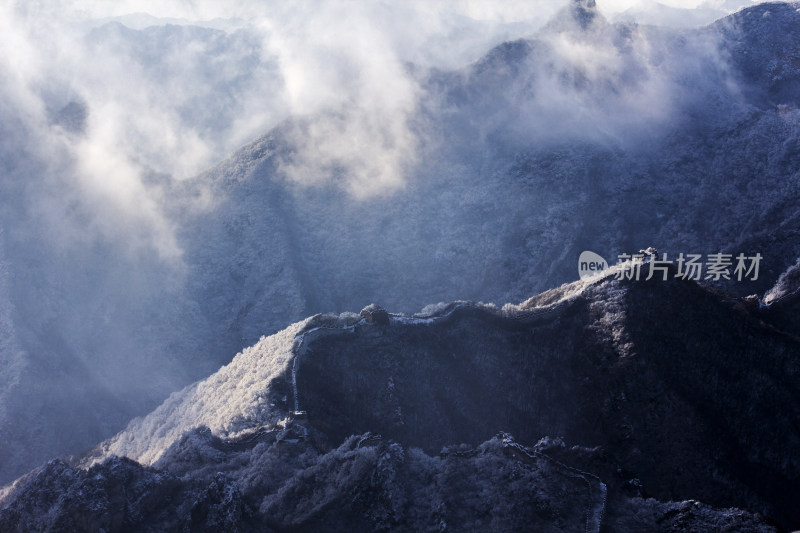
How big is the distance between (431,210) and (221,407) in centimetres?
3762

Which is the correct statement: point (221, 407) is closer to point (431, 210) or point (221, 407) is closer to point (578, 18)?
point (431, 210)

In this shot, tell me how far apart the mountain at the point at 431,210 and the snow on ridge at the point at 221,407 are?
1015 centimetres

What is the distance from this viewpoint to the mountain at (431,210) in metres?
62.7

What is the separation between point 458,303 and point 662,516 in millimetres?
19597

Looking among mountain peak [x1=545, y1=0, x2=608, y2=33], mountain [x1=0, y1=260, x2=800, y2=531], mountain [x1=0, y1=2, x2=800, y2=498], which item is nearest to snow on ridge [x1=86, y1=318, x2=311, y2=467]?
mountain [x1=0, y1=260, x2=800, y2=531]

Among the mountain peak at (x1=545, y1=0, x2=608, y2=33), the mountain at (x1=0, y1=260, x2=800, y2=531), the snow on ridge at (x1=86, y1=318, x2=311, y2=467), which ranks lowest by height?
the mountain at (x1=0, y1=260, x2=800, y2=531)

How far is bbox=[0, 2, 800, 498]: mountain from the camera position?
2468 inches

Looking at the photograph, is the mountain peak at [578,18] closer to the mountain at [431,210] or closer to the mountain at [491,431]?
the mountain at [431,210]

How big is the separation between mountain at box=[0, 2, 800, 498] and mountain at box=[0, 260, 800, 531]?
18640 mm

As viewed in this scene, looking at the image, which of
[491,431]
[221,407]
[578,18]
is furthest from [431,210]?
[491,431]

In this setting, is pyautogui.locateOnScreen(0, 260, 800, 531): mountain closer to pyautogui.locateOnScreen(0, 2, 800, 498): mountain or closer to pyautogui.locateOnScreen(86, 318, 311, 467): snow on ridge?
pyautogui.locateOnScreen(86, 318, 311, 467): snow on ridge

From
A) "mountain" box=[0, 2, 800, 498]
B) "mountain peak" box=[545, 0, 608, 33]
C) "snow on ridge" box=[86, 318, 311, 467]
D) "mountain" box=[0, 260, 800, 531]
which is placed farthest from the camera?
"mountain peak" box=[545, 0, 608, 33]

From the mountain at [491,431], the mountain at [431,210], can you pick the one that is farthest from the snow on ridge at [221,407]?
the mountain at [431,210]

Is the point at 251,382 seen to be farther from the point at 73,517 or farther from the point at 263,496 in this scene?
the point at 73,517
